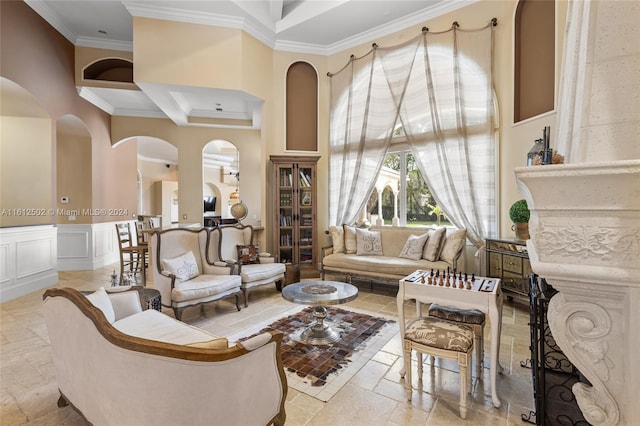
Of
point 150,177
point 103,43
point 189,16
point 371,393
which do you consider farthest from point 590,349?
point 150,177

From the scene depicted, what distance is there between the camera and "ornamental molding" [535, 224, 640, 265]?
1123mm

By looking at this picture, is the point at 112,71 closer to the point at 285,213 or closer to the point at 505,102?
the point at 285,213

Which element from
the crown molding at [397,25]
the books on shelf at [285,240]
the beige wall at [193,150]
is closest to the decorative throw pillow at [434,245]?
the books on shelf at [285,240]

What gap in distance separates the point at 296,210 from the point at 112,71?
4940 millimetres

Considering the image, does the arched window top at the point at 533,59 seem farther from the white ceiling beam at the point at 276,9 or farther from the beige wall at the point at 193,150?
the beige wall at the point at 193,150

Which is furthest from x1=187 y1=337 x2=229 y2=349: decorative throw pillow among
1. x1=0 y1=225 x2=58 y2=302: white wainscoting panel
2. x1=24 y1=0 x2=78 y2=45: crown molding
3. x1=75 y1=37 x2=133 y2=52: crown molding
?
x1=75 y1=37 x2=133 y2=52: crown molding

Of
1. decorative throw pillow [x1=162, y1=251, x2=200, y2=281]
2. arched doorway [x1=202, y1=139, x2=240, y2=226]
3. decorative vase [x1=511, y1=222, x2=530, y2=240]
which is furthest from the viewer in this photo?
arched doorway [x1=202, y1=139, x2=240, y2=226]

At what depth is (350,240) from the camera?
4.85 m

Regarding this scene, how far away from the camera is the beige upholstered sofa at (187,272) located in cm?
323

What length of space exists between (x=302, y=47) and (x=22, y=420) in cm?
582

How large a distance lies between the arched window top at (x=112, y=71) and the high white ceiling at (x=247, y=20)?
0.34 meters

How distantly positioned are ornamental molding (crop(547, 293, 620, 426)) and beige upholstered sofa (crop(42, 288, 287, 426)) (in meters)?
1.35

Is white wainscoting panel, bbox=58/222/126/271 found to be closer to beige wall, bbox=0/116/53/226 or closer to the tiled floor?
beige wall, bbox=0/116/53/226

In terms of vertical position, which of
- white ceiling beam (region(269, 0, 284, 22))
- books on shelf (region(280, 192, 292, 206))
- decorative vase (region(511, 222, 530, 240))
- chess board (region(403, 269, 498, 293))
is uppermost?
white ceiling beam (region(269, 0, 284, 22))
